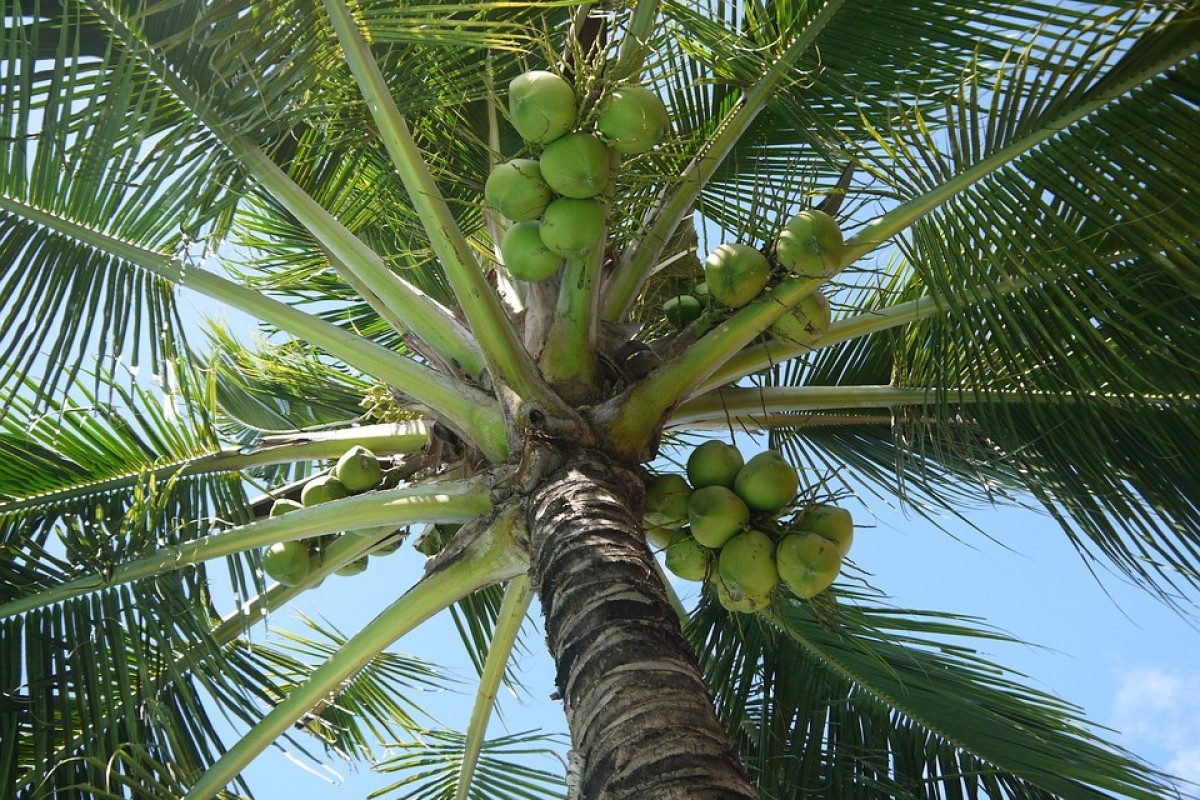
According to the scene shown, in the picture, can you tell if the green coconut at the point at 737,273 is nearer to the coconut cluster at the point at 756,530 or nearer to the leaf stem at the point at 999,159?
the leaf stem at the point at 999,159

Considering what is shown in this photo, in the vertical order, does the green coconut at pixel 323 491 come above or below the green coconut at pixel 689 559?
above

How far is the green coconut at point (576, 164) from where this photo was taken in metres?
2.94

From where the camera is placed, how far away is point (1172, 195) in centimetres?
285

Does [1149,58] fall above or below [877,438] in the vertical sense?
below

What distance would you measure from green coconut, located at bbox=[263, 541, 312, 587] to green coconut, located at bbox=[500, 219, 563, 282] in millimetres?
1146

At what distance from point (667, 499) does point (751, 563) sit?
0.34 meters

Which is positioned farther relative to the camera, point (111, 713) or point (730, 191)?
point (730, 191)

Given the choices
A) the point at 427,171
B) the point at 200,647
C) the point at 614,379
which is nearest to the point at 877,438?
the point at 614,379

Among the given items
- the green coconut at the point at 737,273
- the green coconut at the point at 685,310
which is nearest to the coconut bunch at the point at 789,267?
the green coconut at the point at 737,273

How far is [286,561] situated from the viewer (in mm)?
3686

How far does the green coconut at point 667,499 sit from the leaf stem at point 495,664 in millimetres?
459

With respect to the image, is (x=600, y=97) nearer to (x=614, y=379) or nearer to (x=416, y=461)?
(x=614, y=379)

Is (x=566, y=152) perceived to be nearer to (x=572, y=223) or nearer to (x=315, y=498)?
(x=572, y=223)

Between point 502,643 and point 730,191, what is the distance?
205 centimetres
